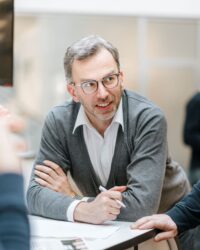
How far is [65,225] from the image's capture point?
5.32 ft

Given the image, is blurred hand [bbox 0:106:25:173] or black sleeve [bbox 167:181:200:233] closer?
blurred hand [bbox 0:106:25:173]

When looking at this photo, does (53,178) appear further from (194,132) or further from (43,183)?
(194,132)

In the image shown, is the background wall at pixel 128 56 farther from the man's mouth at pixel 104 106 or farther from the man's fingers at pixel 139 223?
the man's fingers at pixel 139 223

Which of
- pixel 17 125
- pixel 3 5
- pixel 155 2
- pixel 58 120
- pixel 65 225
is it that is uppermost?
pixel 155 2

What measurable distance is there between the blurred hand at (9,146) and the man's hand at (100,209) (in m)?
0.82

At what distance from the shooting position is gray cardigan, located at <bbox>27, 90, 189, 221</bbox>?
67.0 inches

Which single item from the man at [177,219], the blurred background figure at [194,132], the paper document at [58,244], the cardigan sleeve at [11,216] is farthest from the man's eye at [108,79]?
the blurred background figure at [194,132]

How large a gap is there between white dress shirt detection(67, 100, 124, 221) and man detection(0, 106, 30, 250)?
1.12 m

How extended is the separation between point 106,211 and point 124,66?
302cm


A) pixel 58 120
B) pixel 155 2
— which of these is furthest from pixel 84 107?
pixel 155 2

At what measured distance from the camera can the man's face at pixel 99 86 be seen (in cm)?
180

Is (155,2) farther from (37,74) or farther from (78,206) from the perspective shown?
(78,206)

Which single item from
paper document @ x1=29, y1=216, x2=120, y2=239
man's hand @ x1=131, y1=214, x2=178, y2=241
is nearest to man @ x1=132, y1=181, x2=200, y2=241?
man's hand @ x1=131, y1=214, x2=178, y2=241

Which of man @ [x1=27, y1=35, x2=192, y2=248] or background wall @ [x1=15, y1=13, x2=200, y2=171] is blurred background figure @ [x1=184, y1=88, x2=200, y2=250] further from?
man @ [x1=27, y1=35, x2=192, y2=248]
